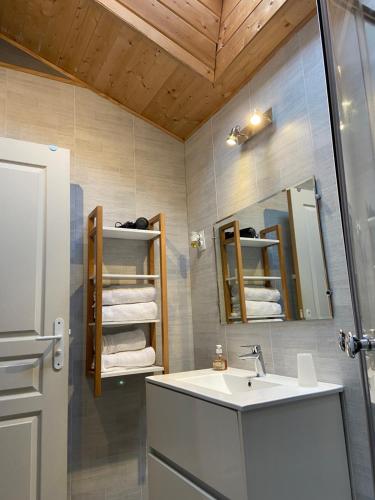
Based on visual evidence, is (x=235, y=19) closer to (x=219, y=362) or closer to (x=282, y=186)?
(x=282, y=186)

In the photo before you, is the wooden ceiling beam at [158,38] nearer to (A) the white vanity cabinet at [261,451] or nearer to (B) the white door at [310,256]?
(B) the white door at [310,256]

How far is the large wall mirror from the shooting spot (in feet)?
5.06

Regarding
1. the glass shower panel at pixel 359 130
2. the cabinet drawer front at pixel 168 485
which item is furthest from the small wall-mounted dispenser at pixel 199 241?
the glass shower panel at pixel 359 130

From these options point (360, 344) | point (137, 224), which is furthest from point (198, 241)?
point (360, 344)

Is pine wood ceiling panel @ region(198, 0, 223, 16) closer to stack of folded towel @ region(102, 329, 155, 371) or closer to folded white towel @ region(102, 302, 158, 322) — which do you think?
folded white towel @ region(102, 302, 158, 322)

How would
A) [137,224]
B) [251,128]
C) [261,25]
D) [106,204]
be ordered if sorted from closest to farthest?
[261,25] → [251,128] → [137,224] → [106,204]

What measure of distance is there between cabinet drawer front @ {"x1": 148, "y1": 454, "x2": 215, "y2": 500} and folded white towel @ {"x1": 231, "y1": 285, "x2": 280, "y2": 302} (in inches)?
32.1

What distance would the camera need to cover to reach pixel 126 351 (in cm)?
209

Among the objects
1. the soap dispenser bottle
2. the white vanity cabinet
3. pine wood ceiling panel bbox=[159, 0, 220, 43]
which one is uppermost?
pine wood ceiling panel bbox=[159, 0, 220, 43]

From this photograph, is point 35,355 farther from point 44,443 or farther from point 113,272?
point 113,272

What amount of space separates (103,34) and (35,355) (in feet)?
5.46

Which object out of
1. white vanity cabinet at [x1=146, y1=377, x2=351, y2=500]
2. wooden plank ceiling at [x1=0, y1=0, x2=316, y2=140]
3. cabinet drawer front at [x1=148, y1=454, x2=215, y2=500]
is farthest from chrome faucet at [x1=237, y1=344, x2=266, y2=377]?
wooden plank ceiling at [x1=0, y1=0, x2=316, y2=140]

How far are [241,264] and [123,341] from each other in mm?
766

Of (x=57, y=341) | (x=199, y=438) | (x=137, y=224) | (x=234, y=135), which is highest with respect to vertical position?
(x=234, y=135)
